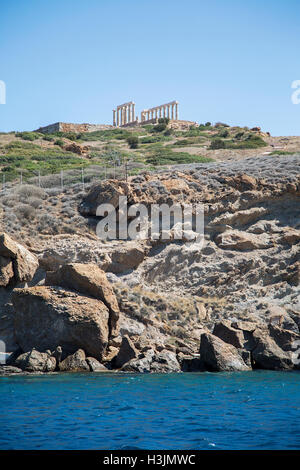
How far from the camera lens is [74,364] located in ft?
72.6

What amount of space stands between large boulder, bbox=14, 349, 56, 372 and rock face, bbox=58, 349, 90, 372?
400 millimetres

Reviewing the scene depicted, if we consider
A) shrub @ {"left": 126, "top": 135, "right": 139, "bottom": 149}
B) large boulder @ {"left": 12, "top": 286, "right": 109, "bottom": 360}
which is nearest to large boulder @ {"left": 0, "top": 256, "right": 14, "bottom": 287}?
large boulder @ {"left": 12, "top": 286, "right": 109, "bottom": 360}

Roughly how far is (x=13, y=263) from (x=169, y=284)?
8.71 m

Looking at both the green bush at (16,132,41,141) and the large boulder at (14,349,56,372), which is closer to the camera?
the large boulder at (14,349,56,372)

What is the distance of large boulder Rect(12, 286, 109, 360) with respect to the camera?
2291 centimetres

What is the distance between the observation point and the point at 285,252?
3084cm

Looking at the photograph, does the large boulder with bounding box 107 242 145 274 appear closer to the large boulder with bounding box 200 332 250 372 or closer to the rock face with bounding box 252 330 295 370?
the large boulder with bounding box 200 332 250 372

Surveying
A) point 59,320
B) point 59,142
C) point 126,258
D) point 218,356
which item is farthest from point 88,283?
point 59,142

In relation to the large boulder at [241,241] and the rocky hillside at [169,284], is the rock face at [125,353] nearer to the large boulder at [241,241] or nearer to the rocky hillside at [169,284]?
the rocky hillside at [169,284]

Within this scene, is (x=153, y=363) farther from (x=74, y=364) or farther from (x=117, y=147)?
(x=117, y=147)
